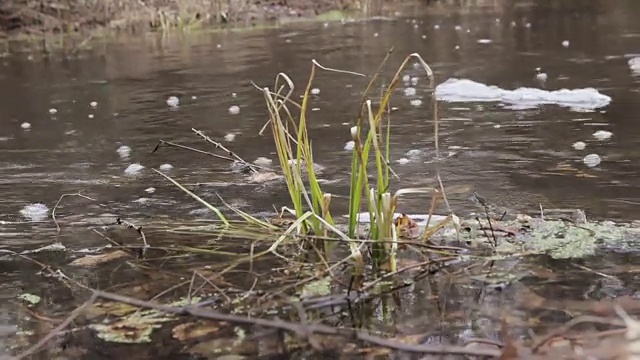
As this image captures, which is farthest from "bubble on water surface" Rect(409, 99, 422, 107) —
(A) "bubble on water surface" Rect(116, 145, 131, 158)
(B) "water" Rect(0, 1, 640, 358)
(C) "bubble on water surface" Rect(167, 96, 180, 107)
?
(A) "bubble on water surface" Rect(116, 145, 131, 158)

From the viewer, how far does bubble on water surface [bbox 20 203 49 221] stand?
2701 millimetres

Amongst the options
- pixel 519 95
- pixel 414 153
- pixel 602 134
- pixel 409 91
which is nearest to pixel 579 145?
pixel 602 134

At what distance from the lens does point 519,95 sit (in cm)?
443

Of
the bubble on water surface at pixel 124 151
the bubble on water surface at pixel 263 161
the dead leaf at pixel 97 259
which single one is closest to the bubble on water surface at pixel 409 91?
the bubble on water surface at pixel 263 161

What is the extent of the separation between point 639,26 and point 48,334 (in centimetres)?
728

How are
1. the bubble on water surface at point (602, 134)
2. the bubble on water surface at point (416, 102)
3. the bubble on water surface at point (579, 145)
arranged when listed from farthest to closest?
the bubble on water surface at point (416, 102)
the bubble on water surface at point (602, 134)
the bubble on water surface at point (579, 145)

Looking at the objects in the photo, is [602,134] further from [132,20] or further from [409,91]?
[132,20]

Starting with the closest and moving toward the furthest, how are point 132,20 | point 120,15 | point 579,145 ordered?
1. point 579,145
2. point 132,20
3. point 120,15

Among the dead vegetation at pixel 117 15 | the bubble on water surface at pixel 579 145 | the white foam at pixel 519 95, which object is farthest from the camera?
the dead vegetation at pixel 117 15

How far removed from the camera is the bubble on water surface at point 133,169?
10.8 feet

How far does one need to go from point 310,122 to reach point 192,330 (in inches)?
Answer: 103

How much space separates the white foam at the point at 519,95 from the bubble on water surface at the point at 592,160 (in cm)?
106

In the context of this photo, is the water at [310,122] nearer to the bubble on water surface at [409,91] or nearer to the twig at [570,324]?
the bubble on water surface at [409,91]

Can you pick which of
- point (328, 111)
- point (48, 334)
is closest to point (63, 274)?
point (48, 334)
